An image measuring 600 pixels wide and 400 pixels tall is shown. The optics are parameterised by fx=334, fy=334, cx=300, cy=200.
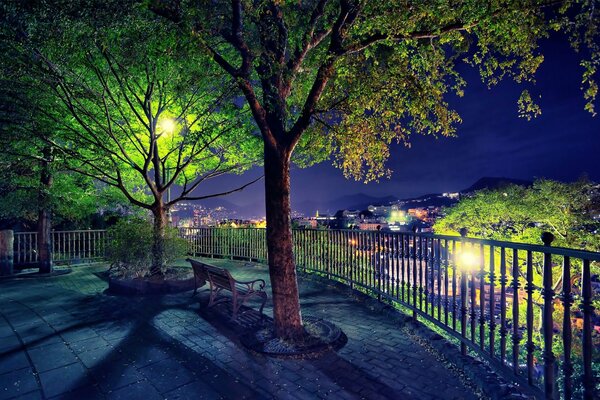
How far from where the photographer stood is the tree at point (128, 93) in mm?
5074

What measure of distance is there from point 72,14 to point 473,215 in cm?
3053

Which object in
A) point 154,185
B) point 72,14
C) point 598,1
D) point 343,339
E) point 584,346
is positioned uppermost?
point 72,14

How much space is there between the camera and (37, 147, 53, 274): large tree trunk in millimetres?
11367

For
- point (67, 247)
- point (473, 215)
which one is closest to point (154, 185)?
point (67, 247)

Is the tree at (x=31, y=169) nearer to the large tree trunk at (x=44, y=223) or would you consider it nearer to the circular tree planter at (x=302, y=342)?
the large tree trunk at (x=44, y=223)

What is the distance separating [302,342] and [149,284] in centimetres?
503

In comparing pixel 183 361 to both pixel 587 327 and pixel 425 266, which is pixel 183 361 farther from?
pixel 587 327

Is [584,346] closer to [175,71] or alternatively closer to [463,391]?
[463,391]

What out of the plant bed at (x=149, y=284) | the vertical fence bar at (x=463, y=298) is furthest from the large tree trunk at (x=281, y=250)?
the plant bed at (x=149, y=284)

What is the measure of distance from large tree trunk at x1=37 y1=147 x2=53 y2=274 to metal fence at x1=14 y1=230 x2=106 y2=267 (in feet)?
3.06

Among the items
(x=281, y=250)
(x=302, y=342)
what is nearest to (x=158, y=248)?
(x=281, y=250)

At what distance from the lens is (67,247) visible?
14.1 m

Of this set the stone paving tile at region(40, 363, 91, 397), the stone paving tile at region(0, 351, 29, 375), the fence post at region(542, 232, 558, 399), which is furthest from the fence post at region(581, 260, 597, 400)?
the stone paving tile at region(0, 351, 29, 375)

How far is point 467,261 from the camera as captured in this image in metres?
4.21
